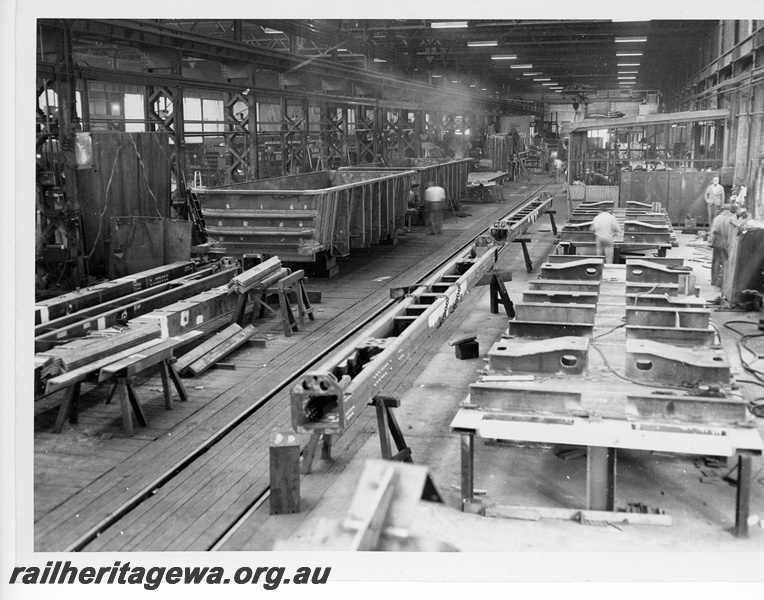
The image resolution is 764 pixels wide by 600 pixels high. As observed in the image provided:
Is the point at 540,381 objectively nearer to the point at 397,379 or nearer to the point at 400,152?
the point at 397,379

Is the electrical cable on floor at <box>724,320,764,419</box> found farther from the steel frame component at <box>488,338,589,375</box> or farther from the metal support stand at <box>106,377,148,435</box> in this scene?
the metal support stand at <box>106,377,148,435</box>

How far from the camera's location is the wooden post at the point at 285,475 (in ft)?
17.5

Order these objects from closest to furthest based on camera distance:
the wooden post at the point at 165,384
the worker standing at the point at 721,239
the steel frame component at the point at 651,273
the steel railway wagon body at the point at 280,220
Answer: the wooden post at the point at 165,384, the steel frame component at the point at 651,273, the worker standing at the point at 721,239, the steel railway wagon body at the point at 280,220

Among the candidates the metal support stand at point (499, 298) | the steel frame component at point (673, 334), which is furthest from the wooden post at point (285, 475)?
the metal support stand at point (499, 298)

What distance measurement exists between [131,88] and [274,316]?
1969 centimetres

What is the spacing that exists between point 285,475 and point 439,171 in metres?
16.2

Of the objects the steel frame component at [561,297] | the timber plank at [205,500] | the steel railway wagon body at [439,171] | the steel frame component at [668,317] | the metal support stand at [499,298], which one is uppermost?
the steel railway wagon body at [439,171]

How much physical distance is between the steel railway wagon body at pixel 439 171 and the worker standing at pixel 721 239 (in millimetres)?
7376

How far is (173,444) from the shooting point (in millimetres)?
6523

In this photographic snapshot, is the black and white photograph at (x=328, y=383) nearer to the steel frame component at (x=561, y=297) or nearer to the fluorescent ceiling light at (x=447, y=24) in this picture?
the steel frame component at (x=561, y=297)

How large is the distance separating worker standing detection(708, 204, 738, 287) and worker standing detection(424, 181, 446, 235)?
23.9 feet

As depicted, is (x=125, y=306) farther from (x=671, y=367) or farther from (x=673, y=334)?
(x=671, y=367)

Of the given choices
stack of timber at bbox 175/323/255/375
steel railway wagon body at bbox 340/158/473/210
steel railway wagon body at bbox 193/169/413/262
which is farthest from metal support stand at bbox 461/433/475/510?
steel railway wagon body at bbox 340/158/473/210

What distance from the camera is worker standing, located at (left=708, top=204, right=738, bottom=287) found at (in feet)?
37.7
